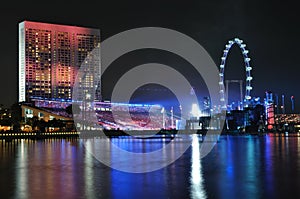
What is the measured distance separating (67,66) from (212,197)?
14981cm

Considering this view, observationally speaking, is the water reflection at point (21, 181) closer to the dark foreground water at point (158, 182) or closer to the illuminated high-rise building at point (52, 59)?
the dark foreground water at point (158, 182)

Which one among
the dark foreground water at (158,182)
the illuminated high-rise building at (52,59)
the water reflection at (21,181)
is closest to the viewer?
the dark foreground water at (158,182)

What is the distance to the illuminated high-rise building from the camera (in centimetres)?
14738

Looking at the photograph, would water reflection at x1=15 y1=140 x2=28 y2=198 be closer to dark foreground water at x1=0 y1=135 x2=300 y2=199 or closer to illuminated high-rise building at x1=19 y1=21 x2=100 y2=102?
dark foreground water at x1=0 y1=135 x2=300 y2=199

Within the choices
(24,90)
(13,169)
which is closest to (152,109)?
(24,90)

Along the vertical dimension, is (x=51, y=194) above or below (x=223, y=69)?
below

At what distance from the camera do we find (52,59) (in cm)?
15600

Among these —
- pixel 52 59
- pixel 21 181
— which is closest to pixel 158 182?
pixel 21 181

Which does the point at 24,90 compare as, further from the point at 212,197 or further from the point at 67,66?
the point at 212,197

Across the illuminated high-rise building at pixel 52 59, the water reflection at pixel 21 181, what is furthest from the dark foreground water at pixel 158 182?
the illuminated high-rise building at pixel 52 59

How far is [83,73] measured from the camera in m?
163

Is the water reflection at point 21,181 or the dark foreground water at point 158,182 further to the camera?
the water reflection at point 21,181

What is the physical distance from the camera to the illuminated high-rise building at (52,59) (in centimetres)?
14738

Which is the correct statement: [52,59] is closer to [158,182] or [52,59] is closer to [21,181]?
[21,181]
